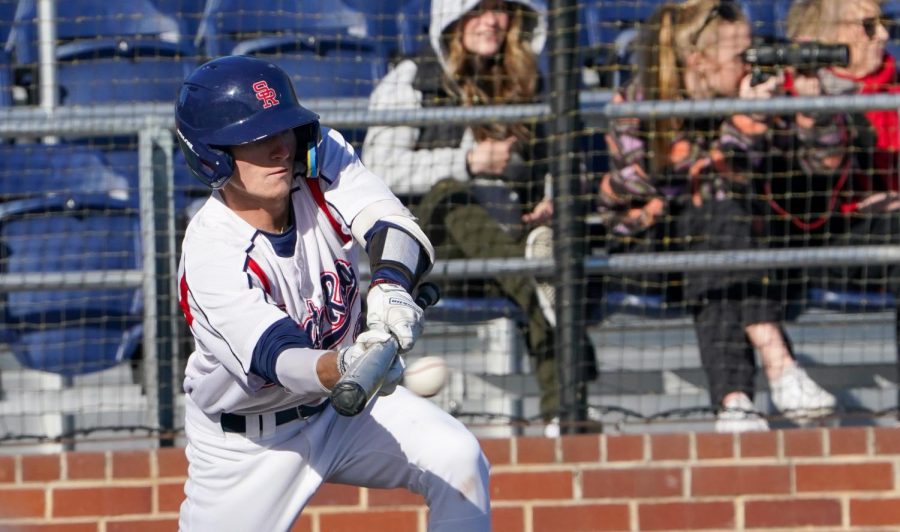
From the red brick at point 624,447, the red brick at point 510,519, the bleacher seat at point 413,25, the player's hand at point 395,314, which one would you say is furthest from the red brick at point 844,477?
the player's hand at point 395,314

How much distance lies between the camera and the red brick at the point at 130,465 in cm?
481

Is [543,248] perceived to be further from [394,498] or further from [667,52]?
[394,498]

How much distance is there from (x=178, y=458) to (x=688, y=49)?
2.31m

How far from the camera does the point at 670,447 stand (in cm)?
481

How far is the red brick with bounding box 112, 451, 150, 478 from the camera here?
4.81 m

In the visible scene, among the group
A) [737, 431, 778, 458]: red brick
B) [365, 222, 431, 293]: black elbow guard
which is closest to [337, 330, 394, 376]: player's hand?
[365, 222, 431, 293]: black elbow guard

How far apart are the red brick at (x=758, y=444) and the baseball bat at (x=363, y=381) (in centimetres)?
239

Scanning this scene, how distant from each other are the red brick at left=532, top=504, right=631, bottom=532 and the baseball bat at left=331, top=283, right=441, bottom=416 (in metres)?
2.20

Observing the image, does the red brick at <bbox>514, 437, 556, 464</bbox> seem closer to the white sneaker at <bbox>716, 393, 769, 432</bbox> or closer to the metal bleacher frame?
the metal bleacher frame

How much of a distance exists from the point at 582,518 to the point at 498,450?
38 centimetres

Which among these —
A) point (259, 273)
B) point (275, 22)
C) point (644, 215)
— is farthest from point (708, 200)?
point (259, 273)

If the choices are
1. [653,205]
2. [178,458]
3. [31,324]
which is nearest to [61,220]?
[31,324]

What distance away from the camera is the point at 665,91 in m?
4.84

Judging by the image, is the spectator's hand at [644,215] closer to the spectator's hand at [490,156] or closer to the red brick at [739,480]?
the spectator's hand at [490,156]
